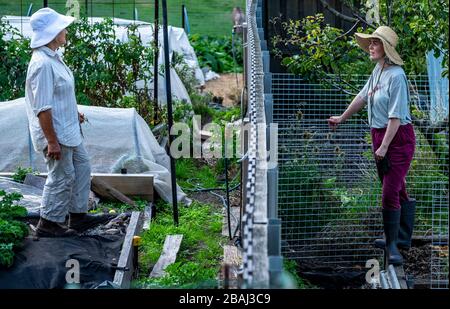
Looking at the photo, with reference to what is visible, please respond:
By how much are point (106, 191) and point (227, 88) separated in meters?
9.44

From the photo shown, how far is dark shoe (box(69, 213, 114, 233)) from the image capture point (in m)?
7.61

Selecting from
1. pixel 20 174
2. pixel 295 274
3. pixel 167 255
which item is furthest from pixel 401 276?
pixel 20 174

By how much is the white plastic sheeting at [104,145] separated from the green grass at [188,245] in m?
0.37

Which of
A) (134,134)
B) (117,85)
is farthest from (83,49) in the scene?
(134,134)

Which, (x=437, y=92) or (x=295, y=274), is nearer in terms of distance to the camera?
(x=295, y=274)

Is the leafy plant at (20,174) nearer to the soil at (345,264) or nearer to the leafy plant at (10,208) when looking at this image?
the leafy plant at (10,208)

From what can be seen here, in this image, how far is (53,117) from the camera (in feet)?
23.5

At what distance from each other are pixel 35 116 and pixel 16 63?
441 centimetres

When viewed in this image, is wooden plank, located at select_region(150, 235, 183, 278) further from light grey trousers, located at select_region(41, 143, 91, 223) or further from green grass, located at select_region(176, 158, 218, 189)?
green grass, located at select_region(176, 158, 218, 189)

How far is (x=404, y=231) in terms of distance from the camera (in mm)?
6926

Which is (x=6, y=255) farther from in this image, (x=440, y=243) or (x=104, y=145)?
(x=104, y=145)

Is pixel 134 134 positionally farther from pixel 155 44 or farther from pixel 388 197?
pixel 388 197

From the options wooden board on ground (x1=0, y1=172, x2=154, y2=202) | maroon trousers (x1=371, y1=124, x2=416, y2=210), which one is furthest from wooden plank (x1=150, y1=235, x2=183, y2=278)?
maroon trousers (x1=371, y1=124, x2=416, y2=210)
